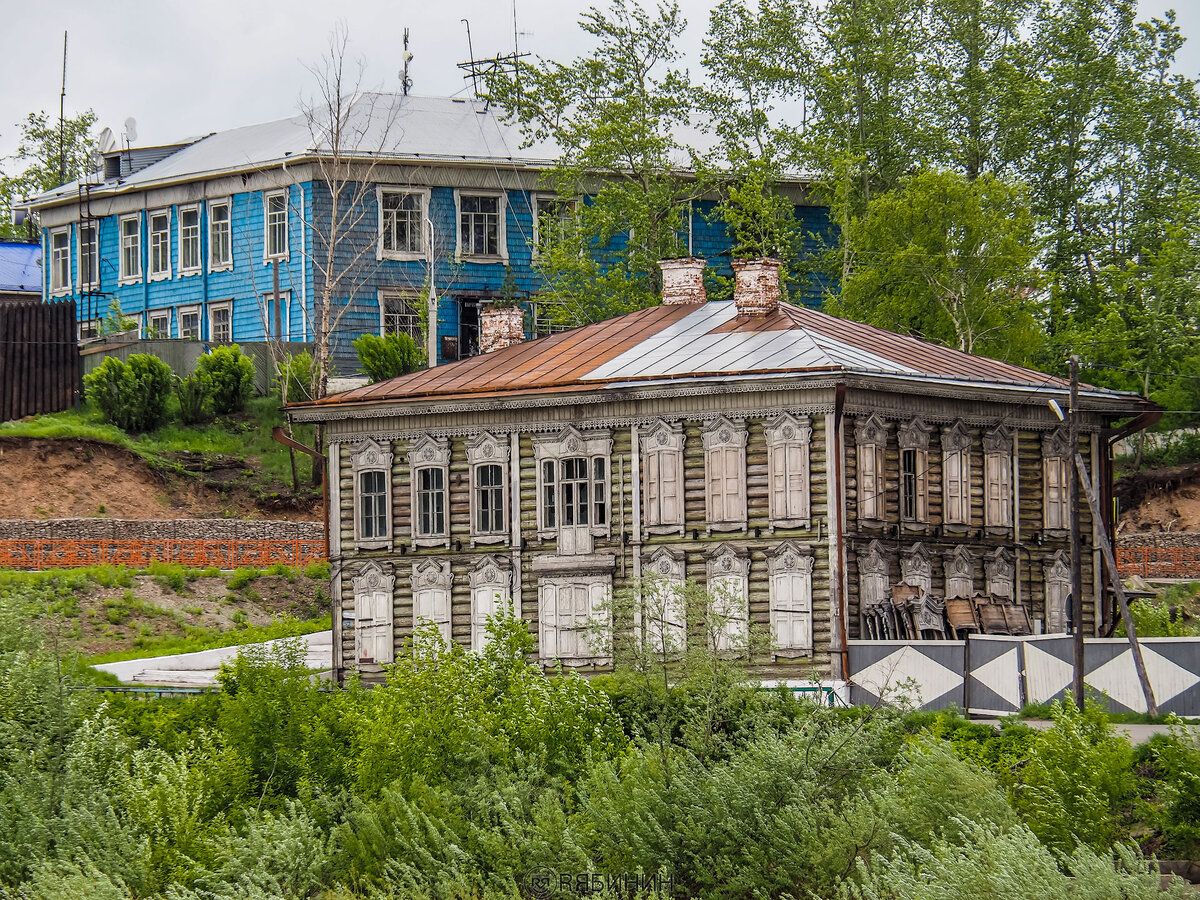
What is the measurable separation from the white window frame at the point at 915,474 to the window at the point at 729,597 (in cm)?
317

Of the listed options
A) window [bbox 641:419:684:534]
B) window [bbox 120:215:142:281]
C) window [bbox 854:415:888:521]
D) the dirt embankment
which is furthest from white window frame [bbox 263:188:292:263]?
window [bbox 854:415:888:521]

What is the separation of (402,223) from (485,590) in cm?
2030

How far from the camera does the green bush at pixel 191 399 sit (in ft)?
163

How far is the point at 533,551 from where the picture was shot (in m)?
34.3

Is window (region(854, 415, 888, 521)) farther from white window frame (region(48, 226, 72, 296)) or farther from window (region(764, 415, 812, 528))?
white window frame (region(48, 226, 72, 296))

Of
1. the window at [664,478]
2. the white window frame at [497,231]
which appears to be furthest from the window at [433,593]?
the white window frame at [497,231]

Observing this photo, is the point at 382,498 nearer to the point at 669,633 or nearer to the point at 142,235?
the point at 669,633

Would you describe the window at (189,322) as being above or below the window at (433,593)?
above

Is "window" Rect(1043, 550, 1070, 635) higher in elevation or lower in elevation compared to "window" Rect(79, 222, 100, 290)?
lower

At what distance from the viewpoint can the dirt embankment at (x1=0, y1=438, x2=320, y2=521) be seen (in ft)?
153

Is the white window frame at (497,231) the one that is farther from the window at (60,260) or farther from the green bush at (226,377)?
the window at (60,260)

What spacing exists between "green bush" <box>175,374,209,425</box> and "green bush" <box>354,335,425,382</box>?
432 centimetres

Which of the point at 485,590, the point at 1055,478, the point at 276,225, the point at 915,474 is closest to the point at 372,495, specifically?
the point at 485,590

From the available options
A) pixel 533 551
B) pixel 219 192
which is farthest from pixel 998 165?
pixel 533 551
